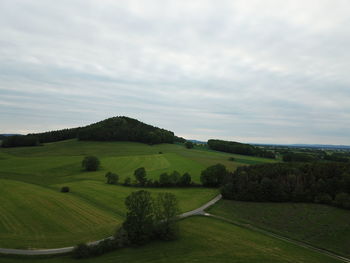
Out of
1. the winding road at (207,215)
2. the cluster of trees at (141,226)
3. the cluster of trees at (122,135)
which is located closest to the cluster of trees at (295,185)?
the winding road at (207,215)

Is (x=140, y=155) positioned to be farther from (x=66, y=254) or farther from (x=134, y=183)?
(x=66, y=254)

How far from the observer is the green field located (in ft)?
117

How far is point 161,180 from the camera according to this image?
71.9m

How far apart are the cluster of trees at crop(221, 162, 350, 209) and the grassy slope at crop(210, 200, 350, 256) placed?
2450mm

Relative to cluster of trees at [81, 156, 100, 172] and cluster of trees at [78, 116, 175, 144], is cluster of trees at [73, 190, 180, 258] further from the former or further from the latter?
cluster of trees at [78, 116, 175, 144]

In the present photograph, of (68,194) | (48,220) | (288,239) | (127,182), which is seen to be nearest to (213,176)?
(127,182)

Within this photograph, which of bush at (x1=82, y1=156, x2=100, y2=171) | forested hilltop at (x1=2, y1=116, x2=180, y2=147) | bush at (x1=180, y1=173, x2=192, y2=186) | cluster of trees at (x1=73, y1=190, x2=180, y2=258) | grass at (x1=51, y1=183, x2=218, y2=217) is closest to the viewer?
cluster of trees at (x1=73, y1=190, x2=180, y2=258)

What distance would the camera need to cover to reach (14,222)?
125ft

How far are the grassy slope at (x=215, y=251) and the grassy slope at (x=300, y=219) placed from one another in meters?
5.86

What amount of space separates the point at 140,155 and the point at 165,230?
7446 cm

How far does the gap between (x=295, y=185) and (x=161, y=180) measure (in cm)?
3832

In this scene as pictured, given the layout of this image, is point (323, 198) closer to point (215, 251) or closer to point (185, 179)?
point (185, 179)

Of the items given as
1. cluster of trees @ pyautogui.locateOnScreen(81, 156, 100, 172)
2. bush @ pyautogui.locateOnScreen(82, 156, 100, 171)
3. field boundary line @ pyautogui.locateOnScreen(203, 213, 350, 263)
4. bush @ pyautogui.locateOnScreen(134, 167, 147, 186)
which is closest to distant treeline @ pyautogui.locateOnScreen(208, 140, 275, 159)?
bush @ pyautogui.locateOnScreen(134, 167, 147, 186)

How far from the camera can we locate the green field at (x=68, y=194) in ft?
117
